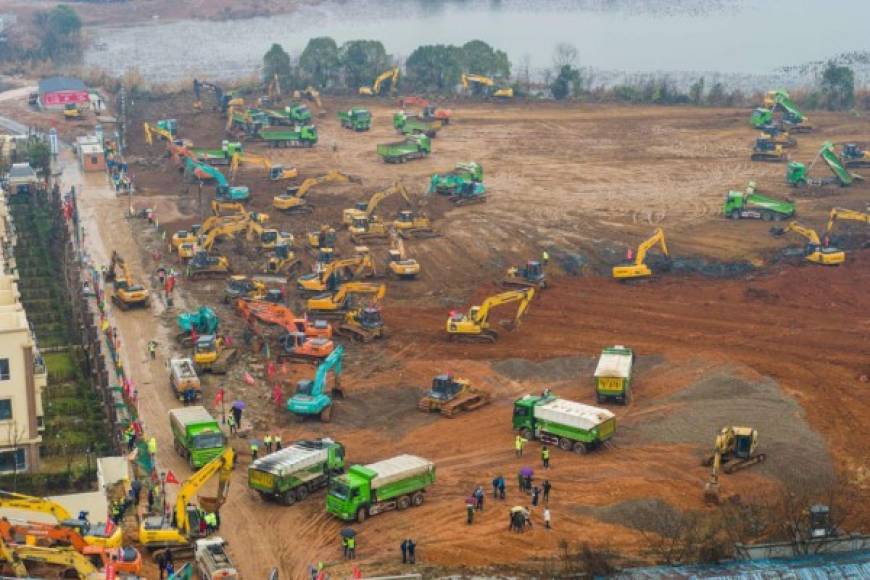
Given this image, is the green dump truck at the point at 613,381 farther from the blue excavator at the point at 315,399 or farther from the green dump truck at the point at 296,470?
the green dump truck at the point at 296,470

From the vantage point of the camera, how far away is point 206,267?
53.3 m

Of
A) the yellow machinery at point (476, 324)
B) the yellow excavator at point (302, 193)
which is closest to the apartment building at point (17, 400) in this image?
the yellow machinery at point (476, 324)

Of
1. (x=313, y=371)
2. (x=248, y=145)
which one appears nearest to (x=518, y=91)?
(x=248, y=145)

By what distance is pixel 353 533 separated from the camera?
31.0m

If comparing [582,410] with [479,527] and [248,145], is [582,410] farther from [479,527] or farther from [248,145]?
[248,145]

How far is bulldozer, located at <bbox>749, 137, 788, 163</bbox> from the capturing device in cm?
7088

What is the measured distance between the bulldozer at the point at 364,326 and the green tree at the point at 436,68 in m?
47.5

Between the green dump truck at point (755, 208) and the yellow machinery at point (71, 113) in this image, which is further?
the yellow machinery at point (71, 113)

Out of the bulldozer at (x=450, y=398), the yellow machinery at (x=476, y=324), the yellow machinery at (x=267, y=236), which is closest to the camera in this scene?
the bulldozer at (x=450, y=398)

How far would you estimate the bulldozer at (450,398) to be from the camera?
39.8 metres

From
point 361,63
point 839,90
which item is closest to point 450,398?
point 839,90

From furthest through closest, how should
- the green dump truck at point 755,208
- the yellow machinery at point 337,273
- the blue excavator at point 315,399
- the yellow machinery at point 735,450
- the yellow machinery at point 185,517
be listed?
the green dump truck at point 755,208
the yellow machinery at point 337,273
the blue excavator at point 315,399
the yellow machinery at point 735,450
the yellow machinery at point 185,517

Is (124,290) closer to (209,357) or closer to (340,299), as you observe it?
(340,299)

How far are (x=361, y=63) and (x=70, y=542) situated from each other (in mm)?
68870
